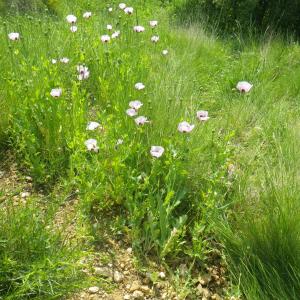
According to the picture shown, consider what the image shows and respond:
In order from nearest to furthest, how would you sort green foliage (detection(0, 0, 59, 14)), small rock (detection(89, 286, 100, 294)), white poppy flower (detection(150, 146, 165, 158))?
small rock (detection(89, 286, 100, 294)) < white poppy flower (detection(150, 146, 165, 158)) < green foliage (detection(0, 0, 59, 14))

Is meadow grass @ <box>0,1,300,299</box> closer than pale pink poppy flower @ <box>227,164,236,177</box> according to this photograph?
Yes

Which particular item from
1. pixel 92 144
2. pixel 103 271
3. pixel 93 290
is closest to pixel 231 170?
pixel 92 144

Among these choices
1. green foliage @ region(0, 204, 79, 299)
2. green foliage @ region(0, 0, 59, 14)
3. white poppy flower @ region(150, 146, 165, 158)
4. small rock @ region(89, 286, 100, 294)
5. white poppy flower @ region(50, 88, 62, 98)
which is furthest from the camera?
green foliage @ region(0, 0, 59, 14)

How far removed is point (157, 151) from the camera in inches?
85.4

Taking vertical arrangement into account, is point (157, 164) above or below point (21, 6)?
above

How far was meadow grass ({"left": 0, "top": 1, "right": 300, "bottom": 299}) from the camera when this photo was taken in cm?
193

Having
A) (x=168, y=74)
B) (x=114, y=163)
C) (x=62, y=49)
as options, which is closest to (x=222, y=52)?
(x=168, y=74)

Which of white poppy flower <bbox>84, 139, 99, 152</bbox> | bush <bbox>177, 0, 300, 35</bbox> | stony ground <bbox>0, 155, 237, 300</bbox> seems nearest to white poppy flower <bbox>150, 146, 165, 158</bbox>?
white poppy flower <bbox>84, 139, 99, 152</bbox>

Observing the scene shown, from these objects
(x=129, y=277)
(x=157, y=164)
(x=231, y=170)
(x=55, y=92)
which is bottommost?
(x=129, y=277)

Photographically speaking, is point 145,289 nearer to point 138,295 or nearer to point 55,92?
point 138,295

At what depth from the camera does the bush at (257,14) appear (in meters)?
5.46

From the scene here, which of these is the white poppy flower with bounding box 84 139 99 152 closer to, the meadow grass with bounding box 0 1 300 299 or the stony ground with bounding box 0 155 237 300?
the meadow grass with bounding box 0 1 300 299

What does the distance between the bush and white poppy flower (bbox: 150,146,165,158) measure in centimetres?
367

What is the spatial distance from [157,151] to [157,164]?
0.25ft
